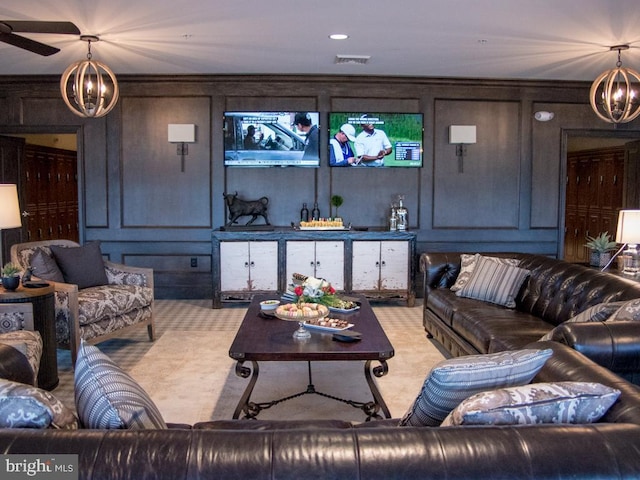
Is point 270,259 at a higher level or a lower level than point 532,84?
lower

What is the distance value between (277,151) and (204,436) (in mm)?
5605

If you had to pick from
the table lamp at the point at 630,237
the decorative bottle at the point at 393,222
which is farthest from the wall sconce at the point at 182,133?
the table lamp at the point at 630,237

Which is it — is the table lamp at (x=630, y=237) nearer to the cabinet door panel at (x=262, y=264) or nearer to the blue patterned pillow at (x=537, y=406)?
the blue patterned pillow at (x=537, y=406)

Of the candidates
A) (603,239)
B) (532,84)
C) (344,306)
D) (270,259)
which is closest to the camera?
(344,306)

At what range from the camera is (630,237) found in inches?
Answer: 169

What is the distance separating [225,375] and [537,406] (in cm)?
291

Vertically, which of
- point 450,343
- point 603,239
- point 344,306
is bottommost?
point 450,343

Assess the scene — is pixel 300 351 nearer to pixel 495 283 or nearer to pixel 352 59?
pixel 495 283

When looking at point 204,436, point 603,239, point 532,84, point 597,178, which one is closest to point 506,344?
point 603,239

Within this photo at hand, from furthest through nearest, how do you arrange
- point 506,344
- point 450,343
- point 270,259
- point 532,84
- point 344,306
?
point 532,84 → point 270,259 → point 450,343 → point 344,306 → point 506,344

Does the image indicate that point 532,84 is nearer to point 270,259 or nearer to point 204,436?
point 270,259

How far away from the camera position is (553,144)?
7.05 m

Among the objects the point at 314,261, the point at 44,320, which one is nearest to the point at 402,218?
the point at 314,261

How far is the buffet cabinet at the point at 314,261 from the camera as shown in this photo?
6.37 meters
